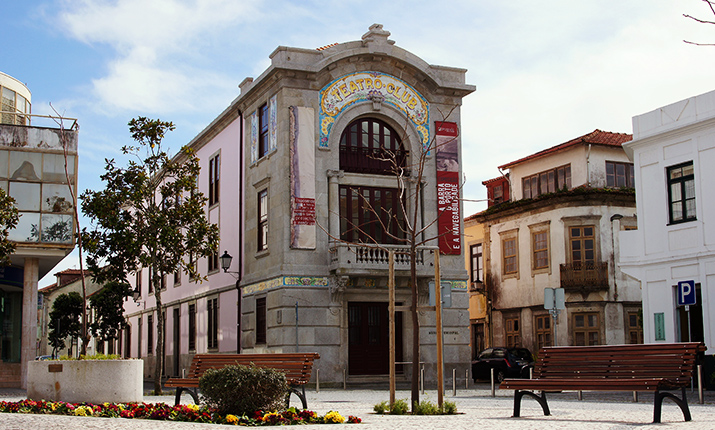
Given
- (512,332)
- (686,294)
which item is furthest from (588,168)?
(686,294)

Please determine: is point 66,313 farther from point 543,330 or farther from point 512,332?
point 543,330

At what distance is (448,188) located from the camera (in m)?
31.2

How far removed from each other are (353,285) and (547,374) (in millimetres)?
15530

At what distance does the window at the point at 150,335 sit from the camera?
46.2 m

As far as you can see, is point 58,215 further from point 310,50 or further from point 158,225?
point 310,50

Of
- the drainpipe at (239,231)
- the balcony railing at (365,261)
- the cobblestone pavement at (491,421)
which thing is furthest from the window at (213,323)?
the cobblestone pavement at (491,421)

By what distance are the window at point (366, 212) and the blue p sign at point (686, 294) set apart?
A: 9.56 metres

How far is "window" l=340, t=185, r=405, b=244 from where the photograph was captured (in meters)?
29.8

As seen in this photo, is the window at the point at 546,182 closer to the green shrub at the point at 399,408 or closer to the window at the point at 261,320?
the window at the point at 261,320

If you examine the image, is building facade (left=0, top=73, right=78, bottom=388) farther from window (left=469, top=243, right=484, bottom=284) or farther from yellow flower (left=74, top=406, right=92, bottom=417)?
window (left=469, top=243, right=484, bottom=284)

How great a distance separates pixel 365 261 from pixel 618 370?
52.8ft

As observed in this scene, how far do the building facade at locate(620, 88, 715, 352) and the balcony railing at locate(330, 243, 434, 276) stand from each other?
675cm

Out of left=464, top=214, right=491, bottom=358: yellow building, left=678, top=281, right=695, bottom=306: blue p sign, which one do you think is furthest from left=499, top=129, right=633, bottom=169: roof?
left=678, top=281, right=695, bottom=306: blue p sign

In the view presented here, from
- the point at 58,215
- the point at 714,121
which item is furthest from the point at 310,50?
the point at 714,121
